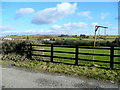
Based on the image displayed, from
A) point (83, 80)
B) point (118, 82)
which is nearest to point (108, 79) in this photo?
point (118, 82)

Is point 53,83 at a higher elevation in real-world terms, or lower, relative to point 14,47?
lower

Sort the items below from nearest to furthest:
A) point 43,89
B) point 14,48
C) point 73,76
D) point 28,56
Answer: point 43,89, point 73,76, point 28,56, point 14,48

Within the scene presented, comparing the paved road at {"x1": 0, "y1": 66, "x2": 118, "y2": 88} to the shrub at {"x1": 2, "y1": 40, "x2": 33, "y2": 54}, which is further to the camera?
the shrub at {"x1": 2, "y1": 40, "x2": 33, "y2": 54}

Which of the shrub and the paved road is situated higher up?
the shrub

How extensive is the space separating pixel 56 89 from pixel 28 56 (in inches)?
246

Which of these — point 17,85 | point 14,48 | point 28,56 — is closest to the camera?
point 17,85

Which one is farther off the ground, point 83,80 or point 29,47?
point 29,47

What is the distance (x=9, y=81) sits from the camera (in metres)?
4.90

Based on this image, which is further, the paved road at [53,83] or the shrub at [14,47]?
the shrub at [14,47]

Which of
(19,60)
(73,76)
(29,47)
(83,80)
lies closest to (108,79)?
(83,80)

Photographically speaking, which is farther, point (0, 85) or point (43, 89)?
point (0, 85)

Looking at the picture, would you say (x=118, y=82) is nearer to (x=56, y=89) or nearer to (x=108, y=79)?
(x=108, y=79)

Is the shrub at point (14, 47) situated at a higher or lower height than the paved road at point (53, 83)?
higher

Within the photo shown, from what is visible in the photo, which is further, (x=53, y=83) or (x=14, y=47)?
(x=14, y=47)
